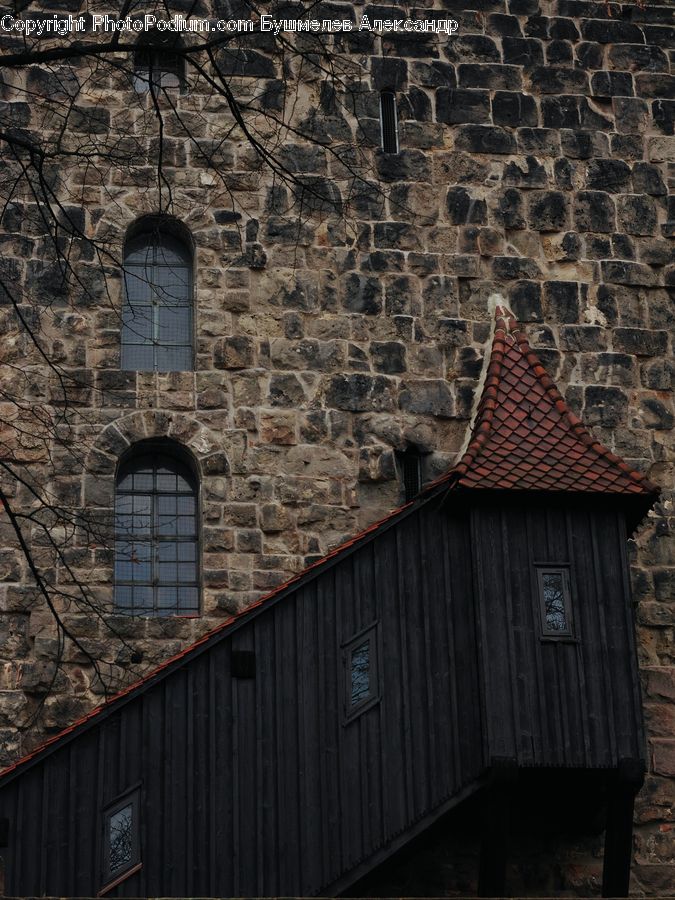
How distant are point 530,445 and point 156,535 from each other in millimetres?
3560

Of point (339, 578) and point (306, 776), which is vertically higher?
point (339, 578)

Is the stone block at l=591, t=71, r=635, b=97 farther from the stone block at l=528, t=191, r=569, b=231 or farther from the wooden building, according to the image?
the wooden building

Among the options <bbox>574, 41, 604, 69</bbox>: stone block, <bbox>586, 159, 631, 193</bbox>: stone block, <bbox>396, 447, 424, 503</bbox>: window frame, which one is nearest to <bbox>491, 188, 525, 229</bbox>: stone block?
<bbox>586, 159, 631, 193</bbox>: stone block

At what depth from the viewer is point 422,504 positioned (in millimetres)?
15008

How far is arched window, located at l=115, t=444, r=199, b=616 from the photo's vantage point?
664 inches

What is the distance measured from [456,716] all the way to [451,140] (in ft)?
21.8

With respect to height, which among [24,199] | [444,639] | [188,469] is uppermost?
[24,199]

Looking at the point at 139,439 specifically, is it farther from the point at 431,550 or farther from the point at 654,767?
the point at 654,767

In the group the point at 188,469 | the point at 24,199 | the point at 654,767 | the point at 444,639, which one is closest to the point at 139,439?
the point at 188,469

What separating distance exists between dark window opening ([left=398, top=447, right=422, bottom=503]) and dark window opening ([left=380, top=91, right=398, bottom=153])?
3.13m

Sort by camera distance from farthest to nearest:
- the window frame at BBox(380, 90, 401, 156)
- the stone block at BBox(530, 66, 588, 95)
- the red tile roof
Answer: the stone block at BBox(530, 66, 588, 95), the window frame at BBox(380, 90, 401, 156), the red tile roof

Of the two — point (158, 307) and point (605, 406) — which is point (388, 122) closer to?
point (158, 307)

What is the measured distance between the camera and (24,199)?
18.0 metres

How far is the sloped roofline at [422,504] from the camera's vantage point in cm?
1399
